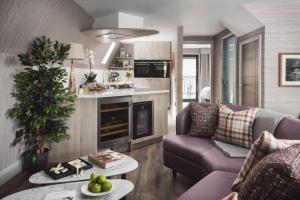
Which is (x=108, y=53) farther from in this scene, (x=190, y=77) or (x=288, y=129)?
(x=288, y=129)

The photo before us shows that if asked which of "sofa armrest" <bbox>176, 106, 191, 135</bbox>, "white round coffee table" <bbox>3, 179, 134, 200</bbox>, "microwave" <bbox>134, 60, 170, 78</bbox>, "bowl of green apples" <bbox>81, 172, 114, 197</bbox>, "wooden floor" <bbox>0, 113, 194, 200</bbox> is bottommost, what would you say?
"wooden floor" <bbox>0, 113, 194, 200</bbox>

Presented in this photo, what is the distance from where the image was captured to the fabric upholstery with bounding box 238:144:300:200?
41.8 inches

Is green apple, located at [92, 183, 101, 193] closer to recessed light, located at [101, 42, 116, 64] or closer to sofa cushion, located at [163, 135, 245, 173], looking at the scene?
sofa cushion, located at [163, 135, 245, 173]

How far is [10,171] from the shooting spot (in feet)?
9.84

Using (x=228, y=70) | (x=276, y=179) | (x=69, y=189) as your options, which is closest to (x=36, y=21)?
(x=69, y=189)

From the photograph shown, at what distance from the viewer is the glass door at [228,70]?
6.13 m

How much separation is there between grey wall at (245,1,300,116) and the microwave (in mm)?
4132

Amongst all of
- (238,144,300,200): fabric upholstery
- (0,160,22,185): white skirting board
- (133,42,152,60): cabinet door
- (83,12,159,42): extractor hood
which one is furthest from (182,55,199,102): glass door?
(238,144,300,200): fabric upholstery

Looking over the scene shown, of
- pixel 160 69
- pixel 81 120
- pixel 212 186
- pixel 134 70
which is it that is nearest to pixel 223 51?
pixel 160 69

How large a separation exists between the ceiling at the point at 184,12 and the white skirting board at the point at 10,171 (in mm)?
2552


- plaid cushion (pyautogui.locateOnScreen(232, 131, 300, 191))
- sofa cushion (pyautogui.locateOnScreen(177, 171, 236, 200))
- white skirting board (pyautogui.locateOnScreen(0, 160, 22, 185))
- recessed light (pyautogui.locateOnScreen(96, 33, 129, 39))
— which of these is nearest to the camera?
plaid cushion (pyautogui.locateOnScreen(232, 131, 300, 191))

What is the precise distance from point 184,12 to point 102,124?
263 centimetres

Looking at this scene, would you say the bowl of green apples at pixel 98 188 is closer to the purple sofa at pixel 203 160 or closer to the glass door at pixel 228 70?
the purple sofa at pixel 203 160

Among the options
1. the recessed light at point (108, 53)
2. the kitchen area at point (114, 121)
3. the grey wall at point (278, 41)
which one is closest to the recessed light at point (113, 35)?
the kitchen area at point (114, 121)
